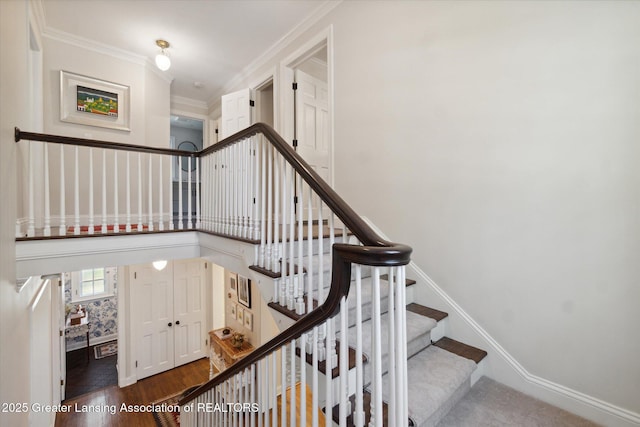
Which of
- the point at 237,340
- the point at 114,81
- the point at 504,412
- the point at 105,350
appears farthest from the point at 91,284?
the point at 504,412

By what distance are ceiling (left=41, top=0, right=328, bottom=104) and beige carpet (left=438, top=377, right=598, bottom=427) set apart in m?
3.75

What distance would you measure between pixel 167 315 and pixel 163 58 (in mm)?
4004

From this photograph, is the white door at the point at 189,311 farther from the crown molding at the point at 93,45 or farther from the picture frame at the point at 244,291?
the crown molding at the point at 93,45

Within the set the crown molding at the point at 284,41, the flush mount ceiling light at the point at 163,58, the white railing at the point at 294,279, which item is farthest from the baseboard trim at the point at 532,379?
the flush mount ceiling light at the point at 163,58

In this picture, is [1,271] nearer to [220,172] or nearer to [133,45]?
[220,172]

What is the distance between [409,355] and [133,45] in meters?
4.85

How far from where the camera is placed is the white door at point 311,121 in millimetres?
3578

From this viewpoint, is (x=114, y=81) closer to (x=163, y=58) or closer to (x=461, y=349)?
(x=163, y=58)

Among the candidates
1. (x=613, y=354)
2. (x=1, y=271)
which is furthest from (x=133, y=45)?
(x=613, y=354)

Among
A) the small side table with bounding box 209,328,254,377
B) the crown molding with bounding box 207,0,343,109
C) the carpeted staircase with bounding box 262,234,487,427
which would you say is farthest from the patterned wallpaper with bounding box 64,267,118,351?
the carpeted staircase with bounding box 262,234,487,427

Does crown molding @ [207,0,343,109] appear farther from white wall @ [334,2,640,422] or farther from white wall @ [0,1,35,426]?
white wall @ [0,1,35,426]

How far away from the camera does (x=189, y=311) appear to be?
17.0 ft

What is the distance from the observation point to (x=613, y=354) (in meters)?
1.45

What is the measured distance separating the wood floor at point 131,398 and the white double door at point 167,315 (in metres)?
0.18
